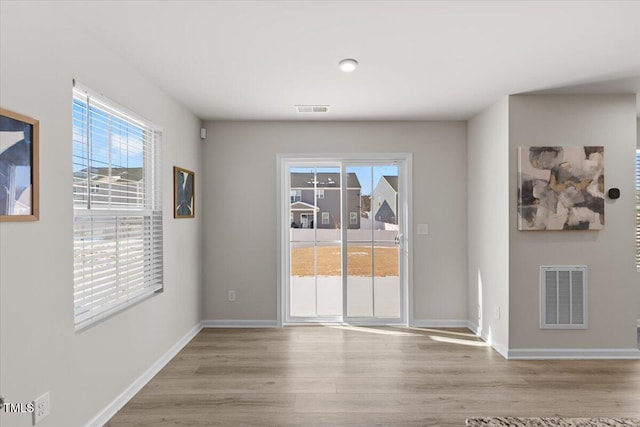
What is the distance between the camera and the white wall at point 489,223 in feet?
12.7

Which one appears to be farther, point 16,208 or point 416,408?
point 416,408

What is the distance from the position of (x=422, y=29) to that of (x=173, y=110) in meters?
2.51

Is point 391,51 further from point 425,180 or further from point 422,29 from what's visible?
point 425,180

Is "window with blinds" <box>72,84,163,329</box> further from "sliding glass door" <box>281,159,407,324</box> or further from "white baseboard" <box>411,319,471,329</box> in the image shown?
"white baseboard" <box>411,319,471,329</box>

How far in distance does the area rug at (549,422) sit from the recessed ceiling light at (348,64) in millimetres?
2577

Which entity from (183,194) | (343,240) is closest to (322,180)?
(343,240)

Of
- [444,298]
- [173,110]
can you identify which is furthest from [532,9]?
[444,298]

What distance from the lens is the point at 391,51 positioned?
277 centimetres

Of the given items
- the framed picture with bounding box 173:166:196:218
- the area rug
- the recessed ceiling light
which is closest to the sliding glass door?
the framed picture with bounding box 173:166:196:218

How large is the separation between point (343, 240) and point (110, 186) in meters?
2.83

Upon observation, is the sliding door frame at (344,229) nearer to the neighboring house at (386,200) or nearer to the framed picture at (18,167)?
the neighboring house at (386,200)

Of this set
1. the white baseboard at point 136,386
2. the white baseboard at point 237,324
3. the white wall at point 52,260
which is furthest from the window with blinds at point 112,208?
the white baseboard at point 237,324

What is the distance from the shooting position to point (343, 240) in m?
4.96

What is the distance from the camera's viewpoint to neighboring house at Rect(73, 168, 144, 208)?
2447mm
